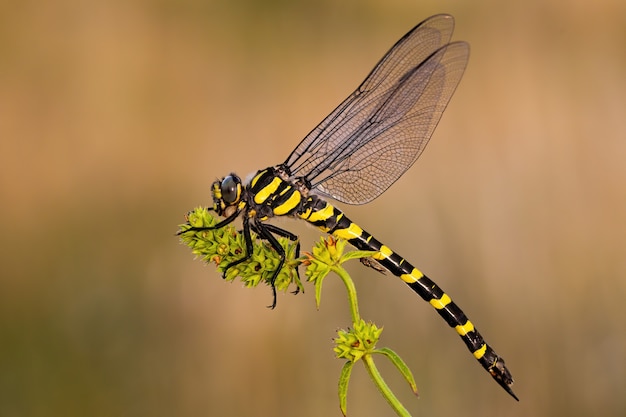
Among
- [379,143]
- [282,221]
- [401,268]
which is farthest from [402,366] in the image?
[282,221]

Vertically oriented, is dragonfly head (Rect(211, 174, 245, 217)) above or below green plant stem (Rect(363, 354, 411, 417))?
above

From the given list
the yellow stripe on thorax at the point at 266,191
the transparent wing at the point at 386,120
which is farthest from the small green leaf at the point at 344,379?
the transparent wing at the point at 386,120

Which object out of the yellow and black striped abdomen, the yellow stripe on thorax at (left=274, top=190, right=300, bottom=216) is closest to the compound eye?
the yellow stripe on thorax at (left=274, top=190, right=300, bottom=216)

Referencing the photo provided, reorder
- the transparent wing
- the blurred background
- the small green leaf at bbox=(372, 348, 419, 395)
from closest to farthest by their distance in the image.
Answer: the small green leaf at bbox=(372, 348, 419, 395) < the transparent wing < the blurred background

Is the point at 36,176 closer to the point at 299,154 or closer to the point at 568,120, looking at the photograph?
the point at 299,154

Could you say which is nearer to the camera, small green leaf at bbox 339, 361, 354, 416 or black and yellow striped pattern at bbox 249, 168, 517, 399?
small green leaf at bbox 339, 361, 354, 416

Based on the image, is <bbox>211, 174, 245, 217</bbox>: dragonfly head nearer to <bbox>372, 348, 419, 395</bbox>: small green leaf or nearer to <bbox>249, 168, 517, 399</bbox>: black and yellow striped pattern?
<bbox>249, 168, 517, 399</bbox>: black and yellow striped pattern

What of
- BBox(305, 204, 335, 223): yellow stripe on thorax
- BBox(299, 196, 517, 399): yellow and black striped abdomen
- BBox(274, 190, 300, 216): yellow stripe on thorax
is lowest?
BBox(299, 196, 517, 399): yellow and black striped abdomen

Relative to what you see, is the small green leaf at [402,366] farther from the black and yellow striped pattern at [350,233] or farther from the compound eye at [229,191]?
the compound eye at [229,191]
